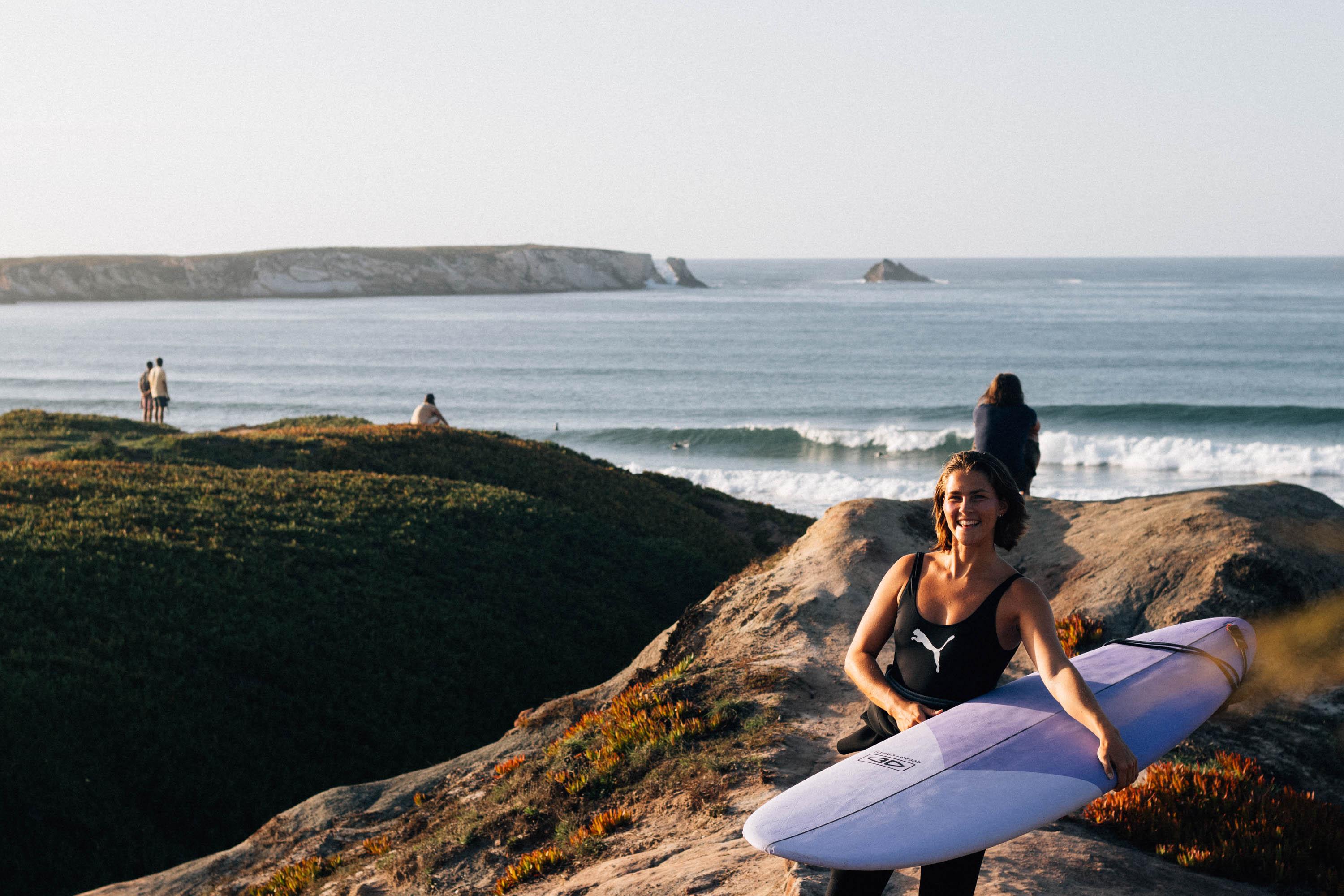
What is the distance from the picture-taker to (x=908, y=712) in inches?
167

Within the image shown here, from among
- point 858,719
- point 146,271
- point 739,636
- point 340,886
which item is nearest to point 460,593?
point 739,636

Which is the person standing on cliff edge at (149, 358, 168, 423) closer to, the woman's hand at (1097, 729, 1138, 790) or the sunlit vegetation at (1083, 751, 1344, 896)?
the sunlit vegetation at (1083, 751, 1344, 896)

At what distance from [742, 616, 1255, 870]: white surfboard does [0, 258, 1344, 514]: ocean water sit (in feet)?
103

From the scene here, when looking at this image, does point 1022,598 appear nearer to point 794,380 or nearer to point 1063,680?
point 1063,680

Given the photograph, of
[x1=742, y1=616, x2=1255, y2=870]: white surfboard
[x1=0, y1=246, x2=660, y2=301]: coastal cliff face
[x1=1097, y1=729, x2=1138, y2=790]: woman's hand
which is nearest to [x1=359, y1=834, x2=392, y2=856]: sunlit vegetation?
[x1=742, y1=616, x2=1255, y2=870]: white surfboard

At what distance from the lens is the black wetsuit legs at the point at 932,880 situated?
398 cm

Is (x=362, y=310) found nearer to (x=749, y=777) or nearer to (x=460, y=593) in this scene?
(x=460, y=593)

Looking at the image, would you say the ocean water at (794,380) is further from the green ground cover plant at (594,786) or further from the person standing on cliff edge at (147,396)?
the green ground cover plant at (594,786)

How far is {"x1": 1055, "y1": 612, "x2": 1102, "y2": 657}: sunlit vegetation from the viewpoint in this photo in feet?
28.2

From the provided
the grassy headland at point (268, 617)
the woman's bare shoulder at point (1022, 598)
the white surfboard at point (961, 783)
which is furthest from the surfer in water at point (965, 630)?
the grassy headland at point (268, 617)

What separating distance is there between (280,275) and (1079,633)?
180 m

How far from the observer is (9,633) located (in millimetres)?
12227

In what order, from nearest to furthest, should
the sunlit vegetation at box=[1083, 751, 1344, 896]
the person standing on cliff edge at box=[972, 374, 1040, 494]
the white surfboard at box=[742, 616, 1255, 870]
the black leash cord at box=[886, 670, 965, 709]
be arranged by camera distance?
the white surfboard at box=[742, 616, 1255, 870]
the black leash cord at box=[886, 670, 965, 709]
the sunlit vegetation at box=[1083, 751, 1344, 896]
the person standing on cliff edge at box=[972, 374, 1040, 494]

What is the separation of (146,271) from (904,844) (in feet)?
635
